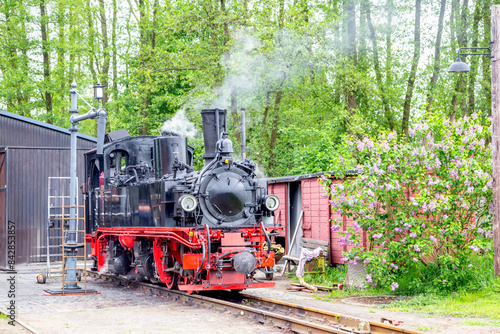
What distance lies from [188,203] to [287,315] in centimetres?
245

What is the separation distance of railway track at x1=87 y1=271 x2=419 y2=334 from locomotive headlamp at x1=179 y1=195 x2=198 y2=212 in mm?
1553

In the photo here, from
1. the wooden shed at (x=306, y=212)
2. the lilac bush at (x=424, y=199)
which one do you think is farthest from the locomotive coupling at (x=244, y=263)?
the wooden shed at (x=306, y=212)

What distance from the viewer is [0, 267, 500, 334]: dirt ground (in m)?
7.73

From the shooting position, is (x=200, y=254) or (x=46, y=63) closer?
(x=200, y=254)

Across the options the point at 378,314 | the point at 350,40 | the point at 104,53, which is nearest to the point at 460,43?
the point at 350,40

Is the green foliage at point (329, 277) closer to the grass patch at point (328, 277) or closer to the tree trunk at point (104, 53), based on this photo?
the grass patch at point (328, 277)

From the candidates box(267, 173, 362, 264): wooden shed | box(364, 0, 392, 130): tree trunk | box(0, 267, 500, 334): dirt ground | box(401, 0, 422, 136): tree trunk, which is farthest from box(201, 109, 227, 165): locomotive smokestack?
box(401, 0, 422, 136): tree trunk

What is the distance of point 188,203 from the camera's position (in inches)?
380

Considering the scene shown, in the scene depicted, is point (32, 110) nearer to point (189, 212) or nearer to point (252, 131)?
point (252, 131)

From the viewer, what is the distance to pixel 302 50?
21.2 meters

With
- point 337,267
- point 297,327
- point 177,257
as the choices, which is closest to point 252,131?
point 337,267

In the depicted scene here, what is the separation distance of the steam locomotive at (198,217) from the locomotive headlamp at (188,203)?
2cm

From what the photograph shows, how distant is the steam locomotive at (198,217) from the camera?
9.76 m

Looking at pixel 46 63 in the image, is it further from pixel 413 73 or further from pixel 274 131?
pixel 413 73
